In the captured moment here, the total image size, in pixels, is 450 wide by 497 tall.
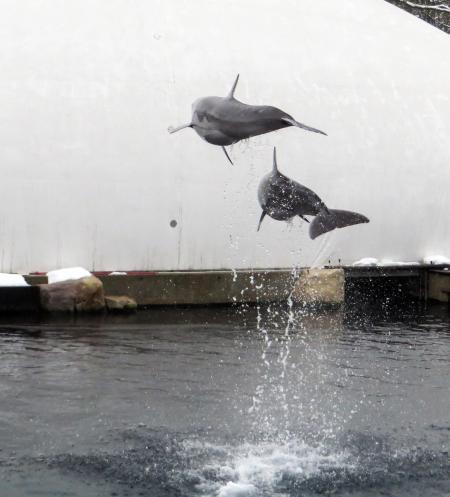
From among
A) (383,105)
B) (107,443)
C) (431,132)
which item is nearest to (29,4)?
(383,105)

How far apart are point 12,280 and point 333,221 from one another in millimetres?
6466

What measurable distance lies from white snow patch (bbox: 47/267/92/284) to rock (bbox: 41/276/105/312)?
17 cm

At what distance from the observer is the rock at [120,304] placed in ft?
55.7

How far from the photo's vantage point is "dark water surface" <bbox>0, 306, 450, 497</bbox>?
7.49 metres

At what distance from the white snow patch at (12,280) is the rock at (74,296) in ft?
1.47

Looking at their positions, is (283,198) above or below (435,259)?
above

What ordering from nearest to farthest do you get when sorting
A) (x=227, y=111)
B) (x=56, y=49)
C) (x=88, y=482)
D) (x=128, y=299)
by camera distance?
(x=88, y=482) < (x=227, y=111) < (x=128, y=299) < (x=56, y=49)

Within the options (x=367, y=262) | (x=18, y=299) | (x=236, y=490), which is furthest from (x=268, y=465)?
(x=367, y=262)

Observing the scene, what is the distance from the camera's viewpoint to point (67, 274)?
17016 millimetres

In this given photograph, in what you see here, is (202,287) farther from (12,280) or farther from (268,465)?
(268,465)

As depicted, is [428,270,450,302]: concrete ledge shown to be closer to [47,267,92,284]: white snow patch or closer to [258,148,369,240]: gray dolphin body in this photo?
[258,148,369,240]: gray dolphin body

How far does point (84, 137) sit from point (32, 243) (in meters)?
2.46

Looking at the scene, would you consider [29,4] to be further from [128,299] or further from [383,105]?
[383,105]

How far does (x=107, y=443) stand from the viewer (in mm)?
8336
